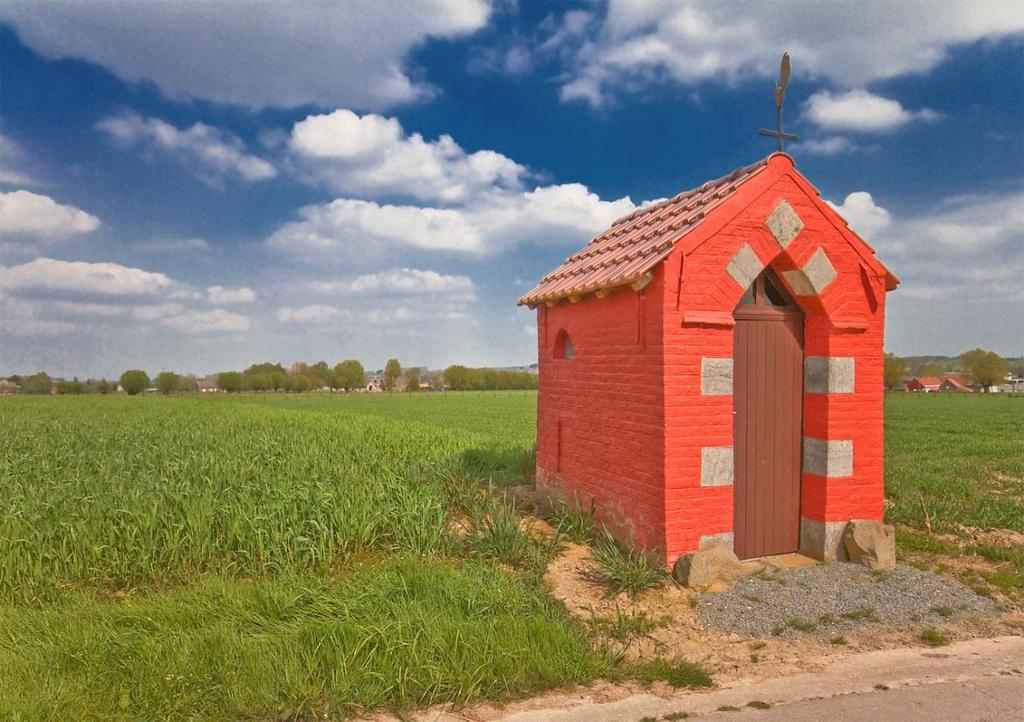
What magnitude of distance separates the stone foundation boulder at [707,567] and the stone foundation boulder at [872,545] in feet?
5.13

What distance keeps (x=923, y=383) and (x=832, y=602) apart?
335 ft

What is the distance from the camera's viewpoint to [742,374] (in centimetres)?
698

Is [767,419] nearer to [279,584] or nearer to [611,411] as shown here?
[611,411]

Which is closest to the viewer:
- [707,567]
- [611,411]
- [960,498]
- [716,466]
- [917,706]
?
[917,706]

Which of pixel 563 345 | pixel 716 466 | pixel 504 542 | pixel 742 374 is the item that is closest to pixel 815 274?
pixel 742 374

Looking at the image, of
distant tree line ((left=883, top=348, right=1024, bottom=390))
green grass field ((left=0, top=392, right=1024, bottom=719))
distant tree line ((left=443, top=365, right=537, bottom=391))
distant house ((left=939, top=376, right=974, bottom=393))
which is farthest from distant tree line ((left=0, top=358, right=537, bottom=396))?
green grass field ((left=0, top=392, right=1024, bottom=719))

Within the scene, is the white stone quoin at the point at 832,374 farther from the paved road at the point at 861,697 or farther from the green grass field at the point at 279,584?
the paved road at the point at 861,697

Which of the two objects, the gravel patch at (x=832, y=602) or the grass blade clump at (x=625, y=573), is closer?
the gravel patch at (x=832, y=602)

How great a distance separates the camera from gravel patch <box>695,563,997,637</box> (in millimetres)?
5484

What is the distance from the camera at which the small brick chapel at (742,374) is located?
6398 mm

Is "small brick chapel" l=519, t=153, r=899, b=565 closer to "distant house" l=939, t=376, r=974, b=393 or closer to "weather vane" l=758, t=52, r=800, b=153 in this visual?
"weather vane" l=758, t=52, r=800, b=153

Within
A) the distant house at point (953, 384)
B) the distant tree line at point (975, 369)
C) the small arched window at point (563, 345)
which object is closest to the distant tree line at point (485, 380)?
the distant tree line at point (975, 369)

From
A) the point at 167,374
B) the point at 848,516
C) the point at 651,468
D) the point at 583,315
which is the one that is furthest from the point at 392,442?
the point at 167,374

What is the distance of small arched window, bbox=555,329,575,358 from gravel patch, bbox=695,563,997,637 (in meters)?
4.09
